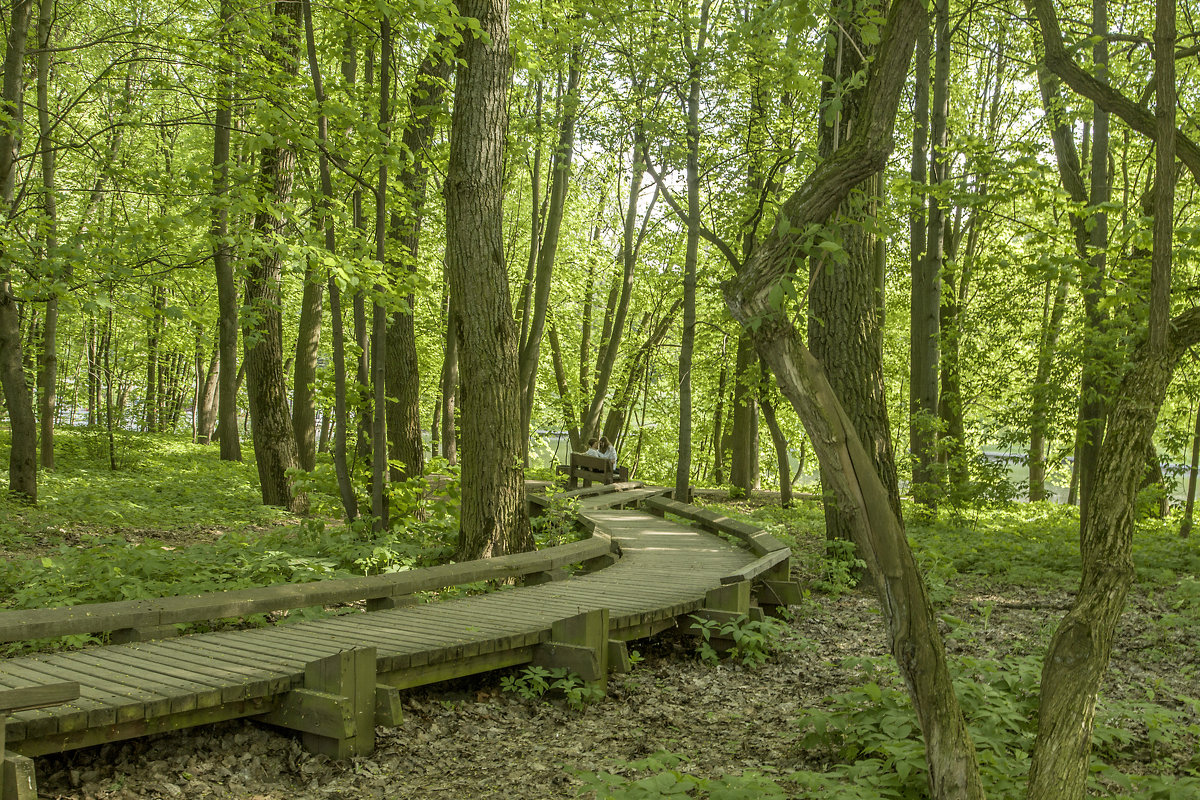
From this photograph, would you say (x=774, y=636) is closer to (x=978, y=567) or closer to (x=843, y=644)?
(x=843, y=644)

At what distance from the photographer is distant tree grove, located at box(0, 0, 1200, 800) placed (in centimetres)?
358

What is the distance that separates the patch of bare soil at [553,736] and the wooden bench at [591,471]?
1139 centimetres

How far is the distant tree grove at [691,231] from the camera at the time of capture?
11.8 ft

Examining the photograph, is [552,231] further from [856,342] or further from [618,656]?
[618,656]

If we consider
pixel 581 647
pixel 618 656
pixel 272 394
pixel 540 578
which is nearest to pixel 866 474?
pixel 581 647

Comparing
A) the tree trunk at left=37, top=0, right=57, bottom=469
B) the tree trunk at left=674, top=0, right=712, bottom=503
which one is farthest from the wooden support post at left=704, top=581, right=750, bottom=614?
the tree trunk at left=37, top=0, right=57, bottom=469

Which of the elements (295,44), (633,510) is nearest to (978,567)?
(633,510)

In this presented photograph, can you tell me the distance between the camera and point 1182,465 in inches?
500

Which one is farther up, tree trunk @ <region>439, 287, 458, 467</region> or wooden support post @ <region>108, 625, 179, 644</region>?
tree trunk @ <region>439, 287, 458, 467</region>

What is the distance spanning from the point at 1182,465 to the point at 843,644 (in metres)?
8.29

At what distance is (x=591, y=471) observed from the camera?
1970 centimetres

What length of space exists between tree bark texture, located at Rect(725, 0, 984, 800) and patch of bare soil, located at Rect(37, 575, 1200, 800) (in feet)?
4.11

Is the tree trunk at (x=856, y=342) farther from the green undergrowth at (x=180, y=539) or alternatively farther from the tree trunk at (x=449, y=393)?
the tree trunk at (x=449, y=393)

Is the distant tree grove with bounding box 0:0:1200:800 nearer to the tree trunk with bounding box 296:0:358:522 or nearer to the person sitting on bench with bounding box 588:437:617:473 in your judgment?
the tree trunk with bounding box 296:0:358:522
